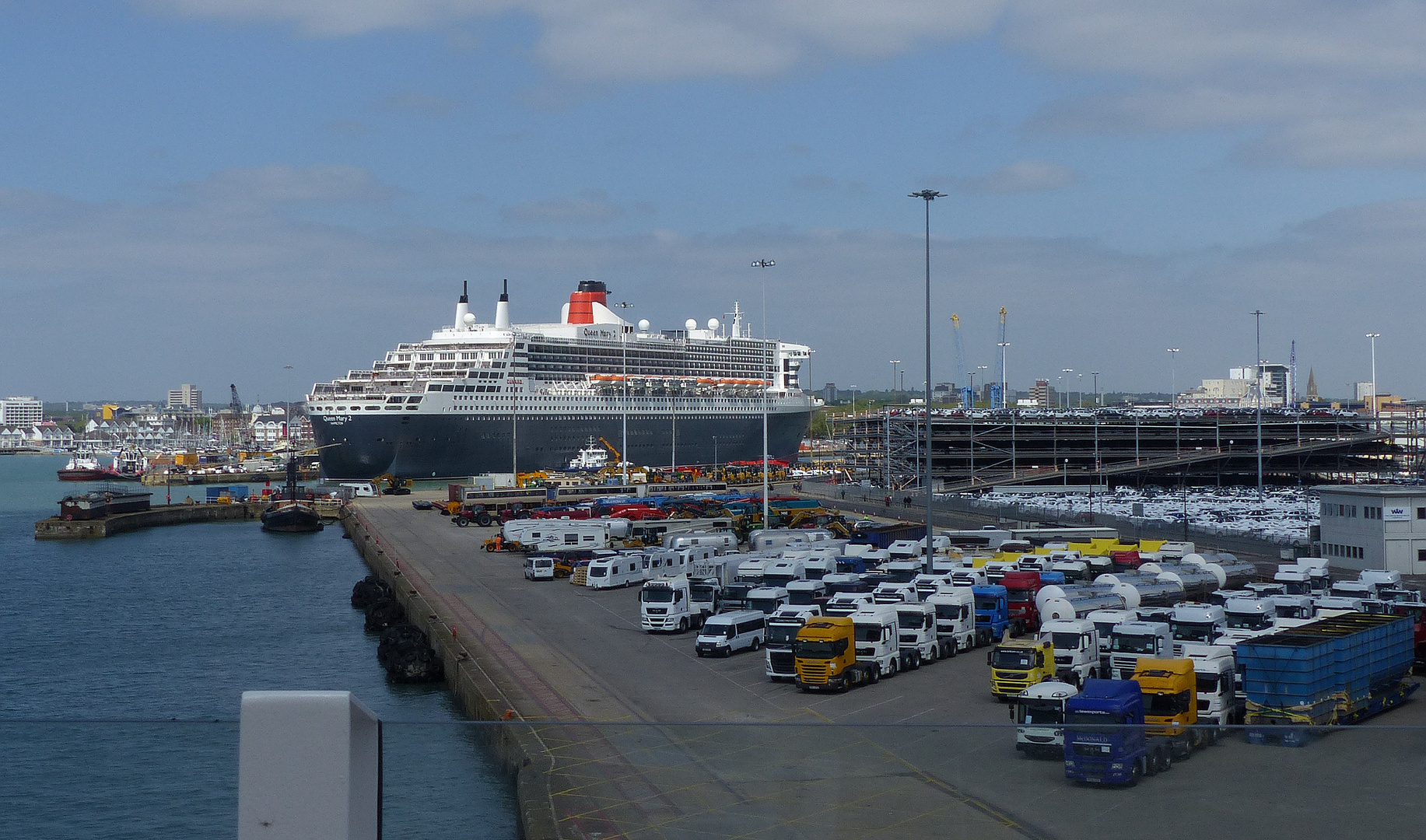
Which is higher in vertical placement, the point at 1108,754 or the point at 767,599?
the point at 1108,754

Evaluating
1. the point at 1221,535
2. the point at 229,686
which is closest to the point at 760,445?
the point at 1221,535

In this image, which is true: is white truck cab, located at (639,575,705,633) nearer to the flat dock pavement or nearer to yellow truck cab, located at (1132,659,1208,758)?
yellow truck cab, located at (1132,659,1208,758)

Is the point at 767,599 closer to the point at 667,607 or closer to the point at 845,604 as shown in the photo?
the point at 667,607

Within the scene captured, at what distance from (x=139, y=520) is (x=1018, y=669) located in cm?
4936

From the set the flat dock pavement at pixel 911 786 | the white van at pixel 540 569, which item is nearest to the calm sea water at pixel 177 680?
the flat dock pavement at pixel 911 786

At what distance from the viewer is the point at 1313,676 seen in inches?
488

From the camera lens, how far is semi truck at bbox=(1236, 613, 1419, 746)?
41.0ft

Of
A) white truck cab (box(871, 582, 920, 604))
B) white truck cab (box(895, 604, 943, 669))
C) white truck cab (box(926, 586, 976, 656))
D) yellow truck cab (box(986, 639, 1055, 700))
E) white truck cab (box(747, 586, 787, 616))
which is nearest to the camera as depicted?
yellow truck cab (box(986, 639, 1055, 700))

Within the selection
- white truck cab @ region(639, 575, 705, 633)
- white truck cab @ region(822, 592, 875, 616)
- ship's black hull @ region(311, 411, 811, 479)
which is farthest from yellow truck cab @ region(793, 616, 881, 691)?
ship's black hull @ region(311, 411, 811, 479)

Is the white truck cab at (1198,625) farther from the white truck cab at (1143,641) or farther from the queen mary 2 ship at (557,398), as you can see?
the queen mary 2 ship at (557,398)

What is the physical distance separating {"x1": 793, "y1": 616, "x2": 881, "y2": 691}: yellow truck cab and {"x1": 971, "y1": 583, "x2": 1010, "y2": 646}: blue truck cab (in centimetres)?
375

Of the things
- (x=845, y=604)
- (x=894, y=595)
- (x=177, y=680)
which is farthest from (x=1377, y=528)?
(x=177, y=680)

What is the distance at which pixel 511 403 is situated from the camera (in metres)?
68.6

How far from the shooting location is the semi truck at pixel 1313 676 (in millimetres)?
12492
